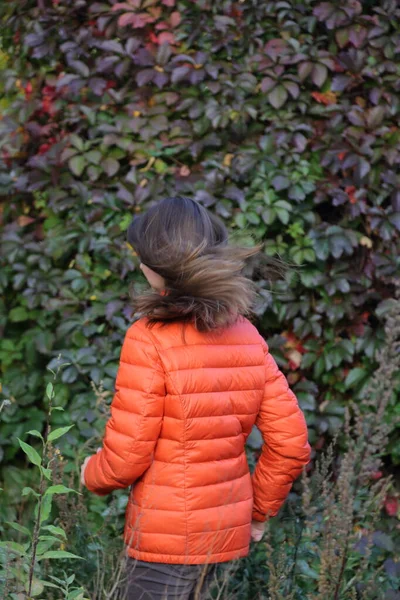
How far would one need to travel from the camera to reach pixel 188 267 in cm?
226

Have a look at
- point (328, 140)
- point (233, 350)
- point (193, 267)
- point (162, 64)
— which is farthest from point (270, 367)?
point (162, 64)

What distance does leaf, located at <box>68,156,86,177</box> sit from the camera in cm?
371

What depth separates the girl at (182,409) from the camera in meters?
2.24

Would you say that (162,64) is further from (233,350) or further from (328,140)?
(233,350)

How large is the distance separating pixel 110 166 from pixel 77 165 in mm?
153

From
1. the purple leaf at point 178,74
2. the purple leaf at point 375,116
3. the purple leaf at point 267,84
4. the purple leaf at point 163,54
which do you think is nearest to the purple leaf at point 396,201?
the purple leaf at point 375,116

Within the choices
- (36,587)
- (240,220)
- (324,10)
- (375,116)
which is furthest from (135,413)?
(324,10)

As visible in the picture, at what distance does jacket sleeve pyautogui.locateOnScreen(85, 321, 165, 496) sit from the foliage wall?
1.28 metres

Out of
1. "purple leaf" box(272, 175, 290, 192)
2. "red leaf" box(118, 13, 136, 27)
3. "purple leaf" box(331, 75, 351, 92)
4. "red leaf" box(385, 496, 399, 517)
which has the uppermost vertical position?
"red leaf" box(118, 13, 136, 27)

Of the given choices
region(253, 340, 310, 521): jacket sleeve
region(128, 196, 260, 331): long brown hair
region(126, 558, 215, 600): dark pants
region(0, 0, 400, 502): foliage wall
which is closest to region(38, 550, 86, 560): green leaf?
region(126, 558, 215, 600): dark pants

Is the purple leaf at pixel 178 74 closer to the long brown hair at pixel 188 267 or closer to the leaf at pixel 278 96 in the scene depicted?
the leaf at pixel 278 96

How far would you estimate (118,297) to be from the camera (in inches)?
146

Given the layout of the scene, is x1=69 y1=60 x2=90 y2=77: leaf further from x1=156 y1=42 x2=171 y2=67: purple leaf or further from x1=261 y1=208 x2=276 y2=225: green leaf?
x1=261 y1=208 x2=276 y2=225: green leaf

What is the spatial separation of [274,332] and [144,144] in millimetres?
1046
